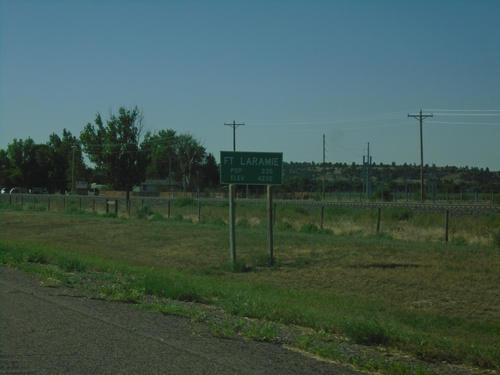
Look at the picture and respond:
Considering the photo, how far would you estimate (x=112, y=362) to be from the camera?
799 cm

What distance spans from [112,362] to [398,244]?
760 inches

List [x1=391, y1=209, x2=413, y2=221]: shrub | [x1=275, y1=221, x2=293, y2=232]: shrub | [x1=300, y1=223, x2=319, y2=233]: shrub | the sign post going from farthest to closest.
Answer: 1. [x1=391, y1=209, x2=413, y2=221]: shrub
2. [x1=275, y1=221, x2=293, y2=232]: shrub
3. [x1=300, y1=223, x2=319, y2=233]: shrub
4. the sign post

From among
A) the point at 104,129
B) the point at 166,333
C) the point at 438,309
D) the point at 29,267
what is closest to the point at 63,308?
the point at 166,333

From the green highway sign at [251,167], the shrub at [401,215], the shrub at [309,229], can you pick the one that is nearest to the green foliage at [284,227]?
the shrub at [309,229]

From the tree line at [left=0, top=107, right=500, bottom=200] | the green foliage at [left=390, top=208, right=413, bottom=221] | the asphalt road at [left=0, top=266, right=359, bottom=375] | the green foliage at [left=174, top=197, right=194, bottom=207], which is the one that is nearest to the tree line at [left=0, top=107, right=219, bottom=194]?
the tree line at [left=0, top=107, right=500, bottom=200]

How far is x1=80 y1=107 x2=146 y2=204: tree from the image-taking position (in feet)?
190

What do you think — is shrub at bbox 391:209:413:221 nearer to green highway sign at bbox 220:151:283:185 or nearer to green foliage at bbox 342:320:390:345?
green highway sign at bbox 220:151:283:185

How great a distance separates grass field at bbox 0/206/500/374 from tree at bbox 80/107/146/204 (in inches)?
844

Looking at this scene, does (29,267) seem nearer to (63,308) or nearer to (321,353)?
(63,308)

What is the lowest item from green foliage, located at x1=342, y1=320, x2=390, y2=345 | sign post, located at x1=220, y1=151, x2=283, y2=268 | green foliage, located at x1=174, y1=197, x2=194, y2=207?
green foliage, located at x1=342, y1=320, x2=390, y2=345

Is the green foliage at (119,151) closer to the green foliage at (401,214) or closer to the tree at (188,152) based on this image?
the green foliage at (401,214)

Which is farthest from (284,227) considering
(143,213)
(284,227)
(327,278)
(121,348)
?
(121,348)

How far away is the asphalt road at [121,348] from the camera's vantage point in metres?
7.74

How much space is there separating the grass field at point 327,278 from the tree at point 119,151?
2144 centimetres
